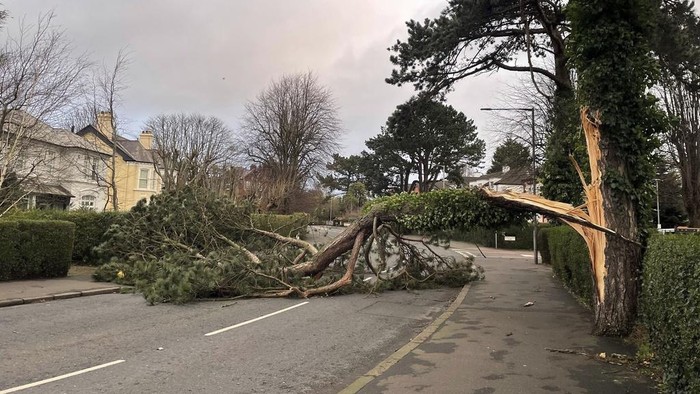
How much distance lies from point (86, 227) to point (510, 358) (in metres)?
16.7

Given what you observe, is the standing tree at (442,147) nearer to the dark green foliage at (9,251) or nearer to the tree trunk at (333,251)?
the tree trunk at (333,251)

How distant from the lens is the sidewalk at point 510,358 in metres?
5.80

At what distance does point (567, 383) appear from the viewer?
5.92 metres

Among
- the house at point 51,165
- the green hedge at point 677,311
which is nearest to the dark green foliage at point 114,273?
the house at point 51,165

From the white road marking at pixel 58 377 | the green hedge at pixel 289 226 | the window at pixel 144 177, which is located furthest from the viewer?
the window at pixel 144 177

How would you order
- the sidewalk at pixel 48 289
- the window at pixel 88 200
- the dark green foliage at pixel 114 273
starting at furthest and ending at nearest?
the window at pixel 88 200 → the dark green foliage at pixel 114 273 → the sidewalk at pixel 48 289

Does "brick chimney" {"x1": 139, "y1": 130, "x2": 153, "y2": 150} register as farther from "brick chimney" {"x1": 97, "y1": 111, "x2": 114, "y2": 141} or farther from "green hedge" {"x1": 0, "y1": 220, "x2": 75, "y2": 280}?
"green hedge" {"x1": 0, "y1": 220, "x2": 75, "y2": 280}

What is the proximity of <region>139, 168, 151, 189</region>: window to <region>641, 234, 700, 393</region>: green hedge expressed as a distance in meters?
48.7

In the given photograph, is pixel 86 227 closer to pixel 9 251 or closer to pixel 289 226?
pixel 9 251

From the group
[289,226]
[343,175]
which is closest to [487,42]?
[289,226]

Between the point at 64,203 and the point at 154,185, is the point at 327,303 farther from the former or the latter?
the point at 154,185

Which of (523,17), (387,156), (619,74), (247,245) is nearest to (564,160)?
(619,74)

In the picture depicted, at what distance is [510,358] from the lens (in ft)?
23.3

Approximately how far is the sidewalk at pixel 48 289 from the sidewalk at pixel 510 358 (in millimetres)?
9561
